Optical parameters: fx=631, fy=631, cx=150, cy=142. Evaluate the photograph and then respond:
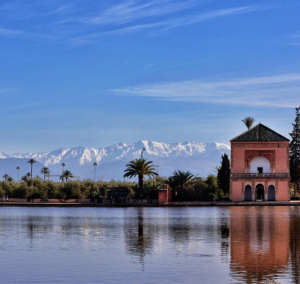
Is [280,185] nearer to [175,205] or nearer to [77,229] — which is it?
[175,205]

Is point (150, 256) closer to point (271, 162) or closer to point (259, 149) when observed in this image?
point (259, 149)

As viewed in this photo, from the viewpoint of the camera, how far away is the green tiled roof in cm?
6531

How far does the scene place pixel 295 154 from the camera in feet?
→ 244

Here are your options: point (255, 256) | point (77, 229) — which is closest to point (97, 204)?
point (77, 229)

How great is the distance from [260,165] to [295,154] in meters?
10.1

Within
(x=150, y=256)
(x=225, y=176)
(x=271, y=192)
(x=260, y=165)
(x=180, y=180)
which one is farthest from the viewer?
(x=225, y=176)

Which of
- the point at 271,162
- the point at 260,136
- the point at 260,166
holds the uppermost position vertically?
the point at 260,136

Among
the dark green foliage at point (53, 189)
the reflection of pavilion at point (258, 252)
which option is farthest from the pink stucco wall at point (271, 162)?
the reflection of pavilion at point (258, 252)

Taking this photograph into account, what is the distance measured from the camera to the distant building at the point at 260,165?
65.1 meters

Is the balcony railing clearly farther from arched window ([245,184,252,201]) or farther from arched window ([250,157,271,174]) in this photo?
arched window ([245,184,252,201])

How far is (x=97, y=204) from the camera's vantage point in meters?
60.1

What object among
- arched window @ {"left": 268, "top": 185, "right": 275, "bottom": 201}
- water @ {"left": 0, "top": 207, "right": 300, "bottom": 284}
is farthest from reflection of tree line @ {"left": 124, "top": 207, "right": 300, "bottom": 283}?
arched window @ {"left": 268, "top": 185, "right": 275, "bottom": 201}

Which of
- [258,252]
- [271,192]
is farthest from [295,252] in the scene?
[271,192]

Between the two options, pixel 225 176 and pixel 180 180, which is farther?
pixel 225 176
